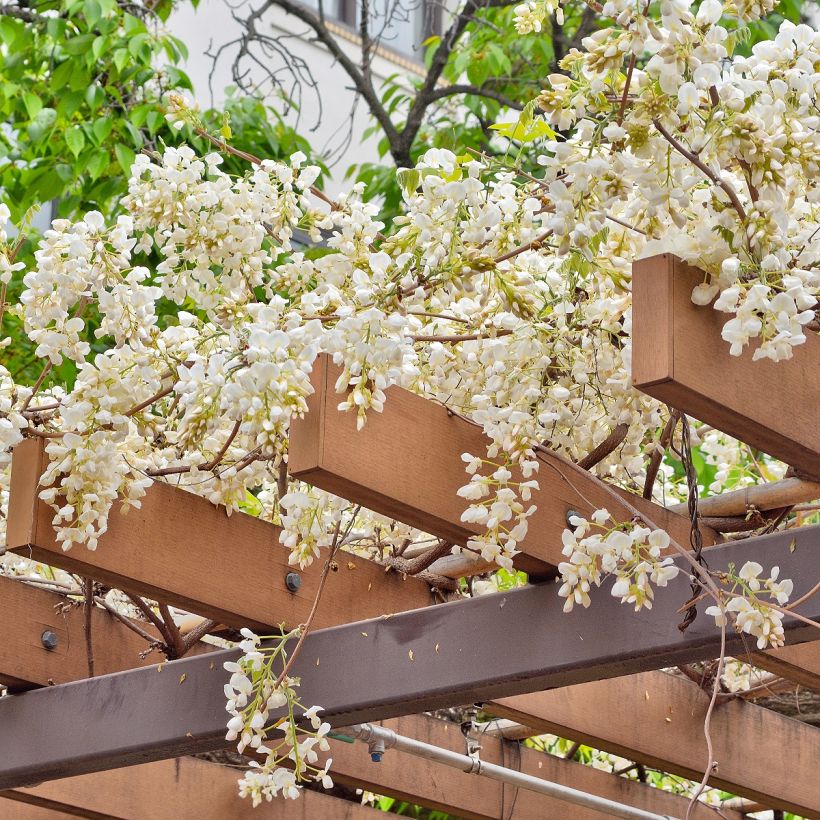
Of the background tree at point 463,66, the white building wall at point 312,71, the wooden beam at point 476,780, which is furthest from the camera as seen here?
the white building wall at point 312,71

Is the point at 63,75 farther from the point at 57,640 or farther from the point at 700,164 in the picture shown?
the point at 700,164

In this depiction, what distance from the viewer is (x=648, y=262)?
5.30 feet

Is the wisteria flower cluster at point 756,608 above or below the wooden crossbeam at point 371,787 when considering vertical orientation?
below

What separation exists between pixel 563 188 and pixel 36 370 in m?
2.96

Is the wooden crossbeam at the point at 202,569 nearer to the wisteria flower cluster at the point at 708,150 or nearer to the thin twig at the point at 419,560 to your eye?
the thin twig at the point at 419,560

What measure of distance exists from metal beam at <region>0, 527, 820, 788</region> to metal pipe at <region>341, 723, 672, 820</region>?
0.17m

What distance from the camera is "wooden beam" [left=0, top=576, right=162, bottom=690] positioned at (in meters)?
2.64

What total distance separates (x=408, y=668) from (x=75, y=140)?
2.35 metres

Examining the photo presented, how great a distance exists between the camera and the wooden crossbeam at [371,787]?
121 inches

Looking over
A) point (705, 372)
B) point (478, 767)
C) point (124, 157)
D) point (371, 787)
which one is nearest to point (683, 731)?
point (478, 767)

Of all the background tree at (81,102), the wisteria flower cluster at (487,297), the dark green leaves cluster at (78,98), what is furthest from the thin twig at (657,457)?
the dark green leaves cluster at (78,98)

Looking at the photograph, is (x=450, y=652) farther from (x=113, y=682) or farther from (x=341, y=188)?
(x=341, y=188)

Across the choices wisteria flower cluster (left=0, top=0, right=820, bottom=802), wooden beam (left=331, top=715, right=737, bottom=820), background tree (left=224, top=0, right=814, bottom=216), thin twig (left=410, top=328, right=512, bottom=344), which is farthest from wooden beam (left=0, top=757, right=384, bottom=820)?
background tree (left=224, top=0, right=814, bottom=216)

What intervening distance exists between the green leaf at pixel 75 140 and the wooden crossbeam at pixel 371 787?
1.72m
